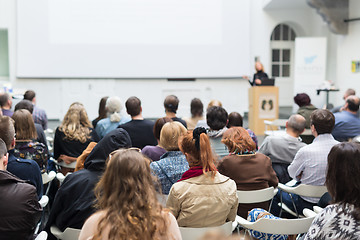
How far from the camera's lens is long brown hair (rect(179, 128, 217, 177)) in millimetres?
2240

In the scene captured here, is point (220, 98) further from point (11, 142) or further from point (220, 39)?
point (11, 142)

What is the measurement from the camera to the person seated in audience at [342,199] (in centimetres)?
179

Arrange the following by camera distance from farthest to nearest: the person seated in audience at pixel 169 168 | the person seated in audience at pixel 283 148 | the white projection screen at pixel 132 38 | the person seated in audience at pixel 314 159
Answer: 1. the white projection screen at pixel 132 38
2. the person seated in audience at pixel 283 148
3. the person seated in audience at pixel 314 159
4. the person seated in audience at pixel 169 168

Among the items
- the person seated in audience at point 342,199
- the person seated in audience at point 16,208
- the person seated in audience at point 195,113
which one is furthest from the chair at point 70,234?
the person seated in audience at point 195,113

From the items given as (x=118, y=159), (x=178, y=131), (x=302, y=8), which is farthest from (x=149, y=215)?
(x=302, y=8)

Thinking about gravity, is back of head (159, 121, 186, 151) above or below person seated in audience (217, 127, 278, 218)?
above

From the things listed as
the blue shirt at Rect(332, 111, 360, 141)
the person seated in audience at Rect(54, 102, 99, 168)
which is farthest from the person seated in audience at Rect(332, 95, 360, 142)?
the person seated in audience at Rect(54, 102, 99, 168)

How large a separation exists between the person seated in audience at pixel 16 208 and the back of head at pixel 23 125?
57.3 inches

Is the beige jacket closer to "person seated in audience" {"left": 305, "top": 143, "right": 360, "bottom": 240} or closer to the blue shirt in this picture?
"person seated in audience" {"left": 305, "top": 143, "right": 360, "bottom": 240}

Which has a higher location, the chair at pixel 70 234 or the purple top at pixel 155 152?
the purple top at pixel 155 152

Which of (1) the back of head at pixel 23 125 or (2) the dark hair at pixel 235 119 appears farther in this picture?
(2) the dark hair at pixel 235 119

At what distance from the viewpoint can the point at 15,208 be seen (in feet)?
6.56

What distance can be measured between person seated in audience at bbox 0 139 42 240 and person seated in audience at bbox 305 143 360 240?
1.41 metres

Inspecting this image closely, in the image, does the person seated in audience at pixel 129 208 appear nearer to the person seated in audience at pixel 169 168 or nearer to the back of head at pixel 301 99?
the person seated in audience at pixel 169 168
